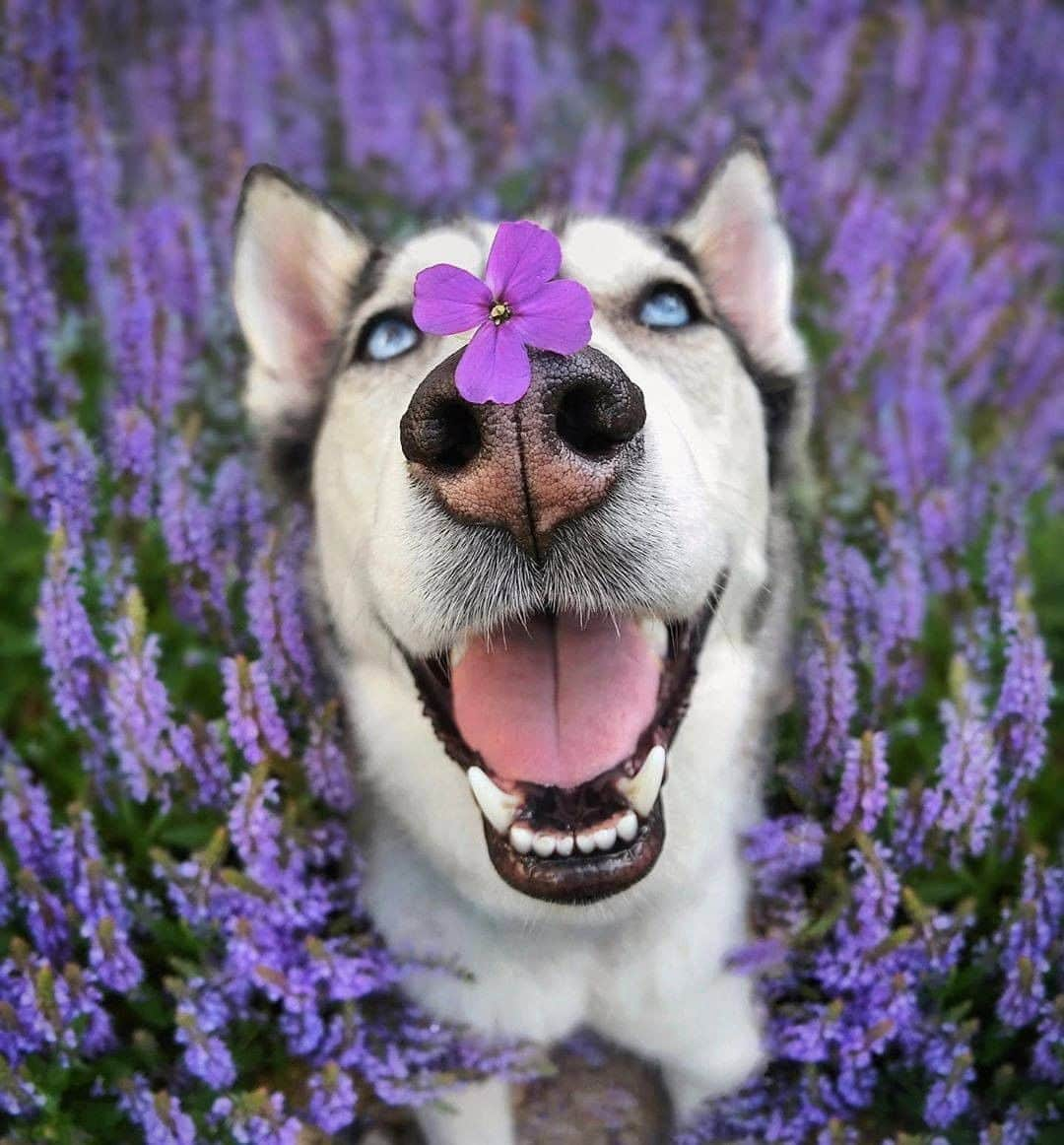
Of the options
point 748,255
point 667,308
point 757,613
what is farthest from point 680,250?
→ point 757,613

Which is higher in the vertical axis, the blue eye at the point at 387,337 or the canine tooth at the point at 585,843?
the blue eye at the point at 387,337

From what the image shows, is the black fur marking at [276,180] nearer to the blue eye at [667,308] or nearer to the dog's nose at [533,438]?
the blue eye at [667,308]

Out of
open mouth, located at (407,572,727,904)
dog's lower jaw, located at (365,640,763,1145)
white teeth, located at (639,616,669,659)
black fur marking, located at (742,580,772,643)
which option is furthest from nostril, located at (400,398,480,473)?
black fur marking, located at (742,580,772,643)

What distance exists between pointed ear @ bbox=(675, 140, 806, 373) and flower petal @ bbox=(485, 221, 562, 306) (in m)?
1.09

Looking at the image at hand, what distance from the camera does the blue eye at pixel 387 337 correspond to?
99.3 inches

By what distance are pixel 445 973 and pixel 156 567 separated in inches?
54.7

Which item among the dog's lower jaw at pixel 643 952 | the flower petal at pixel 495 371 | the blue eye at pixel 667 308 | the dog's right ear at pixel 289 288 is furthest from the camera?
the dog's right ear at pixel 289 288

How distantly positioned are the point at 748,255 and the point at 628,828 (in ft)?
4.79

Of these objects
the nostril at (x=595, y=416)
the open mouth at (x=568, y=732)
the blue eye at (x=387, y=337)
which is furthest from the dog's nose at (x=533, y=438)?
the blue eye at (x=387, y=337)

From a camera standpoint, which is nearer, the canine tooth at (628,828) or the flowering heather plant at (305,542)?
the canine tooth at (628,828)

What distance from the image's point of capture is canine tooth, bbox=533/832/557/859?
205 cm

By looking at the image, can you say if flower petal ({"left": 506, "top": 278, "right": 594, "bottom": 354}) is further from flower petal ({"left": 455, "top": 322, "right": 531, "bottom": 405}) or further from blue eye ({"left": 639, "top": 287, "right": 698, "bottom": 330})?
blue eye ({"left": 639, "top": 287, "right": 698, "bottom": 330})

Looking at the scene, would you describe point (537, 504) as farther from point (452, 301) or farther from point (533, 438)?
point (452, 301)

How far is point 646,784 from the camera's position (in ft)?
6.83
